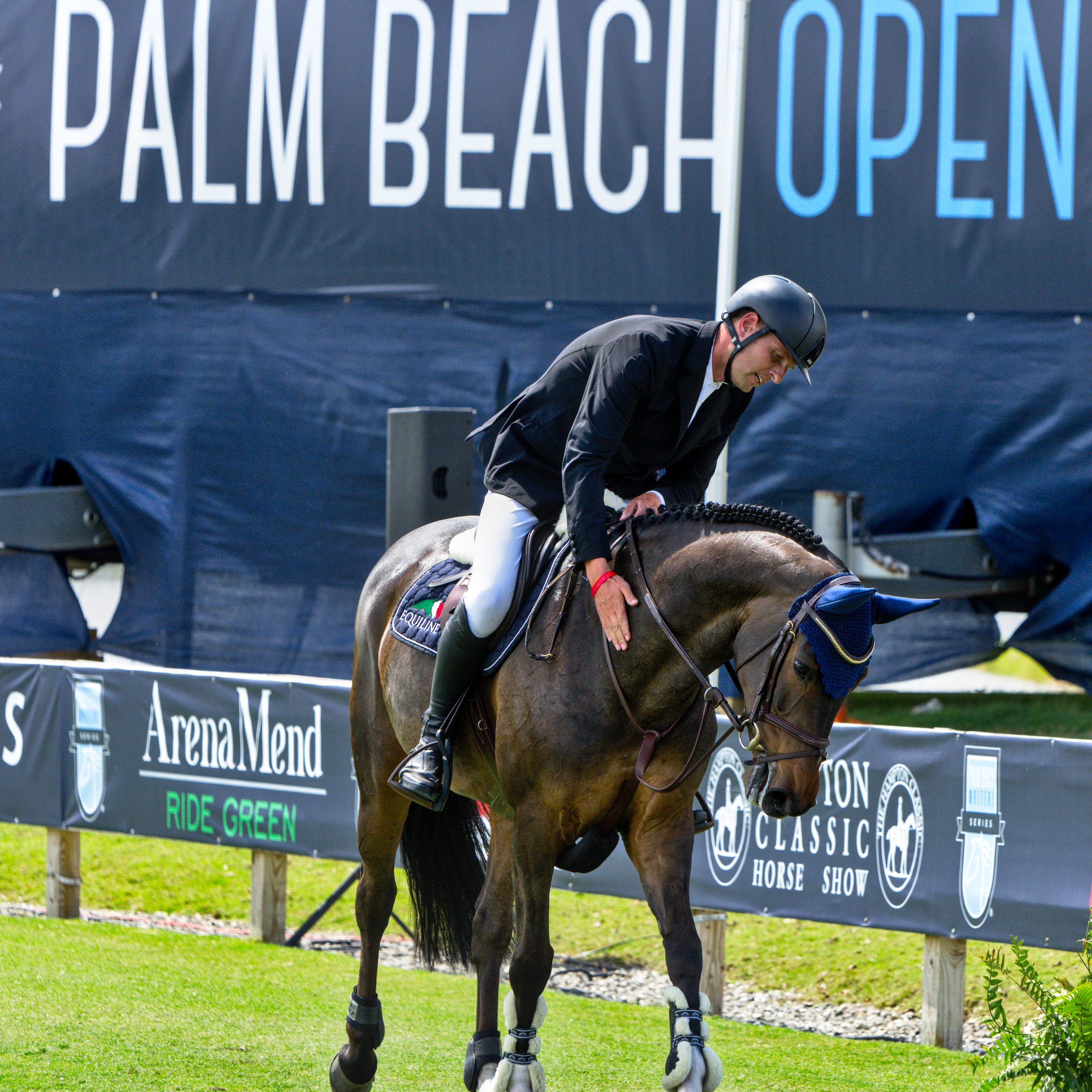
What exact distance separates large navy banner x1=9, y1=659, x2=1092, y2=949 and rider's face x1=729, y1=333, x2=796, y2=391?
95.2 inches

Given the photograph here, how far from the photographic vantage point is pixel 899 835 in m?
6.13

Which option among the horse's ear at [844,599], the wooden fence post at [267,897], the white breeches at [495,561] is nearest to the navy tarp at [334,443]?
the wooden fence post at [267,897]

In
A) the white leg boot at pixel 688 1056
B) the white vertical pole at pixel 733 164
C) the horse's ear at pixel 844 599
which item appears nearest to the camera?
the horse's ear at pixel 844 599

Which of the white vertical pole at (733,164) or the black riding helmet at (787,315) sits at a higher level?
the white vertical pole at (733,164)

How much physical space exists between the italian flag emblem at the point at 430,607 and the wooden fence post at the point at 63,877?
400 centimetres

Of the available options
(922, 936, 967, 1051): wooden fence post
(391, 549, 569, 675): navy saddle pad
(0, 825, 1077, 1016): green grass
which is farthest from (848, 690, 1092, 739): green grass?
(391, 549, 569, 675): navy saddle pad

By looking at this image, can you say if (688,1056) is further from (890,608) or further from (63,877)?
(63,877)

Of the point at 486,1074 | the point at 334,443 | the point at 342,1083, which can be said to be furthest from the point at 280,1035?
the point at 334,443

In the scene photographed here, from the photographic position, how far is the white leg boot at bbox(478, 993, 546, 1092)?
4.09 metres

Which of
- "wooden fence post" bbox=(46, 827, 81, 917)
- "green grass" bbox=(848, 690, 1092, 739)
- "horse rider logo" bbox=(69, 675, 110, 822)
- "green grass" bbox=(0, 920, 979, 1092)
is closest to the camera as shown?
"green grass" bbox=(0, 920, 979, 1092)

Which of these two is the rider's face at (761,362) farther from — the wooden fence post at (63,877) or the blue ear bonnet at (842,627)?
the wooden fence post at (63,877)

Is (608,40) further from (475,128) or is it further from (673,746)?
(673,746)

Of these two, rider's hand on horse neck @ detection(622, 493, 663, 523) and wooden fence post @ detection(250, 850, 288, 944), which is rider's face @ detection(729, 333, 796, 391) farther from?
wooden fence post @ detection(250, 850, 288, 944)

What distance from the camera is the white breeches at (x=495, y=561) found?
169 inches
